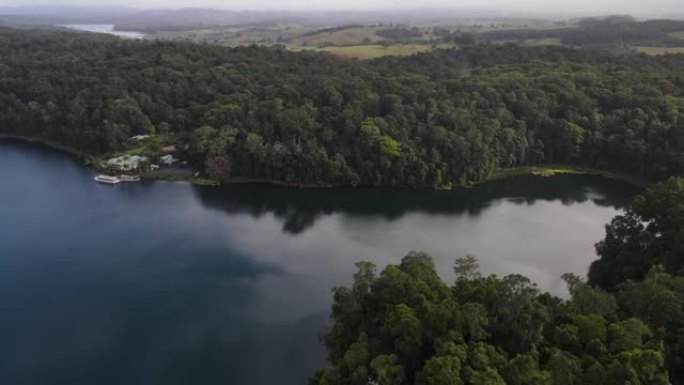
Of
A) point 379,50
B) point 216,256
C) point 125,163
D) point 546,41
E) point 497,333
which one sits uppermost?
point 546,41

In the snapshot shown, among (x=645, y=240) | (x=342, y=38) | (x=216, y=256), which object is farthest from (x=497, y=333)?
(x=342, y=38)


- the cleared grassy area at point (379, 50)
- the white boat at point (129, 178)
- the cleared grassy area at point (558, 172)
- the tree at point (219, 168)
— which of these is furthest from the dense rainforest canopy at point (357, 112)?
the cleared grassy area at point (379, 50)

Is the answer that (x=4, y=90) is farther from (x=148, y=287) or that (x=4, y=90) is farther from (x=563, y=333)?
(x=563, y=333)

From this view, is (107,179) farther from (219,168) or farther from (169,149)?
(219,168)

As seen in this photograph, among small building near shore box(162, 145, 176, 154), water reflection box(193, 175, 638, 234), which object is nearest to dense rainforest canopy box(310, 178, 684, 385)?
water reflection box(193, 175, 638, 234)

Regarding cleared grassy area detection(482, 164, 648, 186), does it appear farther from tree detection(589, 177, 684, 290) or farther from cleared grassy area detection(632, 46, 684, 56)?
cleared grassy area detection(632, 46, 684, 56)

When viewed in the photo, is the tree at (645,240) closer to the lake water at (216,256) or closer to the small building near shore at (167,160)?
the lake water at (216,256)

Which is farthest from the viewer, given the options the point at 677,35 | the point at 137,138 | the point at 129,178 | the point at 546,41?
the point at 546,41
